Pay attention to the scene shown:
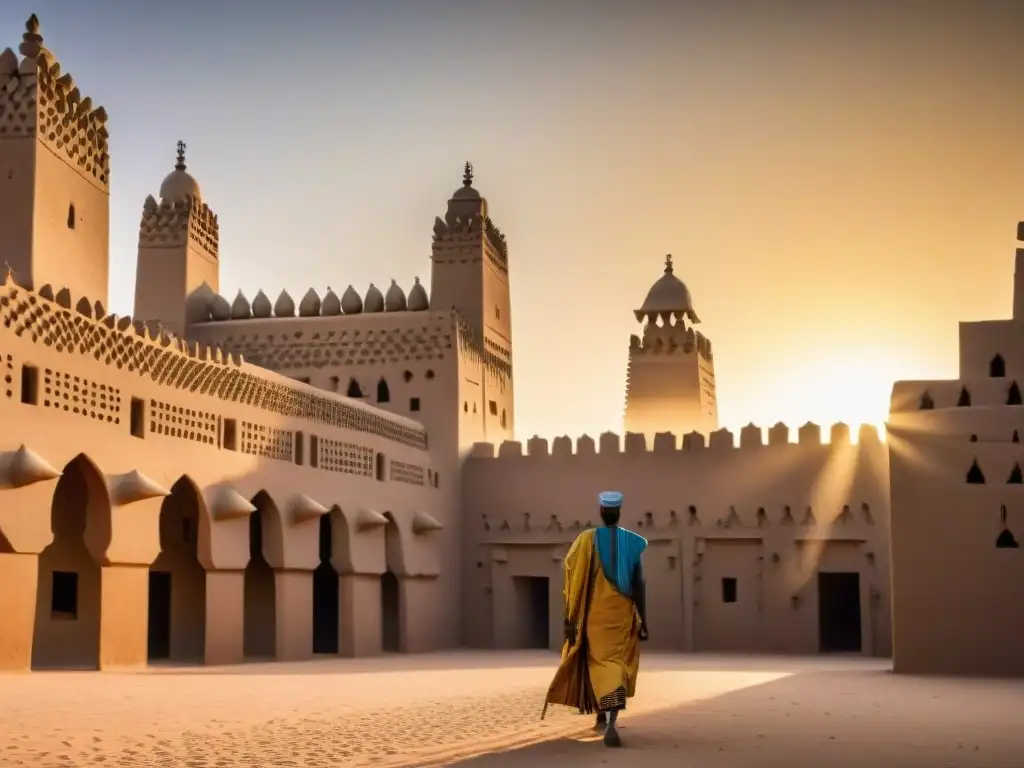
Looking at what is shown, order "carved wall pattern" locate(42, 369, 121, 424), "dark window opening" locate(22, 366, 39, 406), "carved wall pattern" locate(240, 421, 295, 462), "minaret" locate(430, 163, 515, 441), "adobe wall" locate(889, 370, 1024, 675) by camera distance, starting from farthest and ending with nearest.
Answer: "minaret" locate(430, 163, 515, 441)
"carved wall pattern" locate(240, 421, 295, 462)
"carved wall pattern" locate(42, 369, 121, 424)
"dark window opening" locate(22, 366, 39, 406)
"adobe wall" locate(889, 370, 1024, 675)

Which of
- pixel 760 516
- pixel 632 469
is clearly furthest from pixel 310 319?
pixel 760 516

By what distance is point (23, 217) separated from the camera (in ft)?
55.2

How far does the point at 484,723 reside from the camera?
9.06 metres

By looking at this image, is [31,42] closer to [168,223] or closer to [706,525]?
[168,223]

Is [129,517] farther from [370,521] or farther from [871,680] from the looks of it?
[871,680]

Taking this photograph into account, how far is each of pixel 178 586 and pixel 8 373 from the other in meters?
6.60

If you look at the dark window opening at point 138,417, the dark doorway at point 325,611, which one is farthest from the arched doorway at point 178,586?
the dark doorway at point 325,611

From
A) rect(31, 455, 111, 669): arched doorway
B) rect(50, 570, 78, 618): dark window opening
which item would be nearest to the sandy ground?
rect(31, 455, 111, 669): arched doorway

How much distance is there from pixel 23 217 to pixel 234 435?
4.09 metres

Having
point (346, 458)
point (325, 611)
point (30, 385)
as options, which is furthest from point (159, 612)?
point (30, 385)

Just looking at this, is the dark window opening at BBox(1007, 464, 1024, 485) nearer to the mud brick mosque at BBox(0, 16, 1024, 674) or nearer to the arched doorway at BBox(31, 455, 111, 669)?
the mud brick mosque at BBox(0, 16, 1024, 674)

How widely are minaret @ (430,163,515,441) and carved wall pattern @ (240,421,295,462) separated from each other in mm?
7669

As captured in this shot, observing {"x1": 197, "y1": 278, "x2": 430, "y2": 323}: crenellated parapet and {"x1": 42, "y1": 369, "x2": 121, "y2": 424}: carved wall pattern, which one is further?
{"x1": 197, "y1": 278, "x2": 430, "y2": 323}: crenellated parapet

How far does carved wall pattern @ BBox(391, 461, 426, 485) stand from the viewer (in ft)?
78.6
